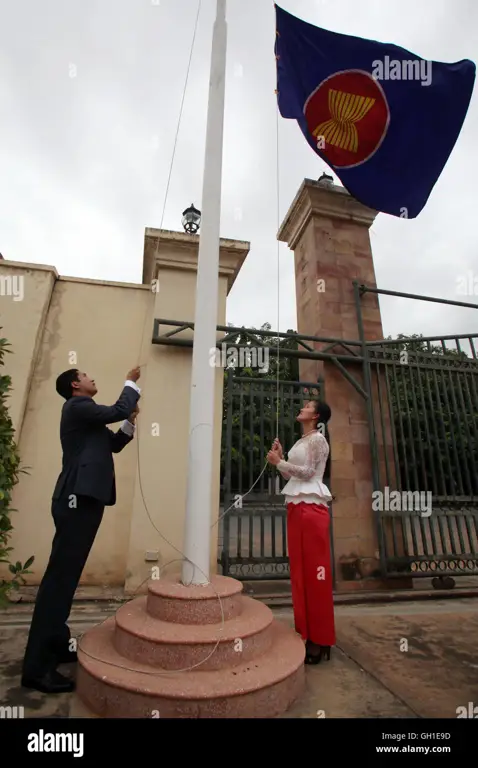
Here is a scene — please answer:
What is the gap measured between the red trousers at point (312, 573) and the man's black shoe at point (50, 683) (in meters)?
1.51

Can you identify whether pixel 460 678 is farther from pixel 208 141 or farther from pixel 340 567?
pixel 208 141

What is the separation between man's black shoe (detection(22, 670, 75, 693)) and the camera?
216 cm

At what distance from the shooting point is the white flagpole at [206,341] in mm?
2496

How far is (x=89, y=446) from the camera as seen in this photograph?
2.55 metres

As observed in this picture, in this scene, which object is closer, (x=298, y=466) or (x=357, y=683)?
(x=357, y=683)

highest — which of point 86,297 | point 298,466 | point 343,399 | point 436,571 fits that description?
point 86,297

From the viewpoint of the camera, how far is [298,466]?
2885mm

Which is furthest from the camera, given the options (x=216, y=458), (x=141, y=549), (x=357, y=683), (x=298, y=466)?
(x=216, y=458)

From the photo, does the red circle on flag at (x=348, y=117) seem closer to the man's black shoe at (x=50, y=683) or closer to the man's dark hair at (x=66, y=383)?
the man's dark hair at (x=66, y=383)

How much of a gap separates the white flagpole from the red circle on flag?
1.47m

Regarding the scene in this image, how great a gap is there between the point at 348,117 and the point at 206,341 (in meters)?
3.56

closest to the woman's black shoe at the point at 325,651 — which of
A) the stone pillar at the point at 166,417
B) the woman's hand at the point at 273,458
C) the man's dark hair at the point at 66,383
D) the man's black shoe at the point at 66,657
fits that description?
the woman's hand at the point at 273,458
